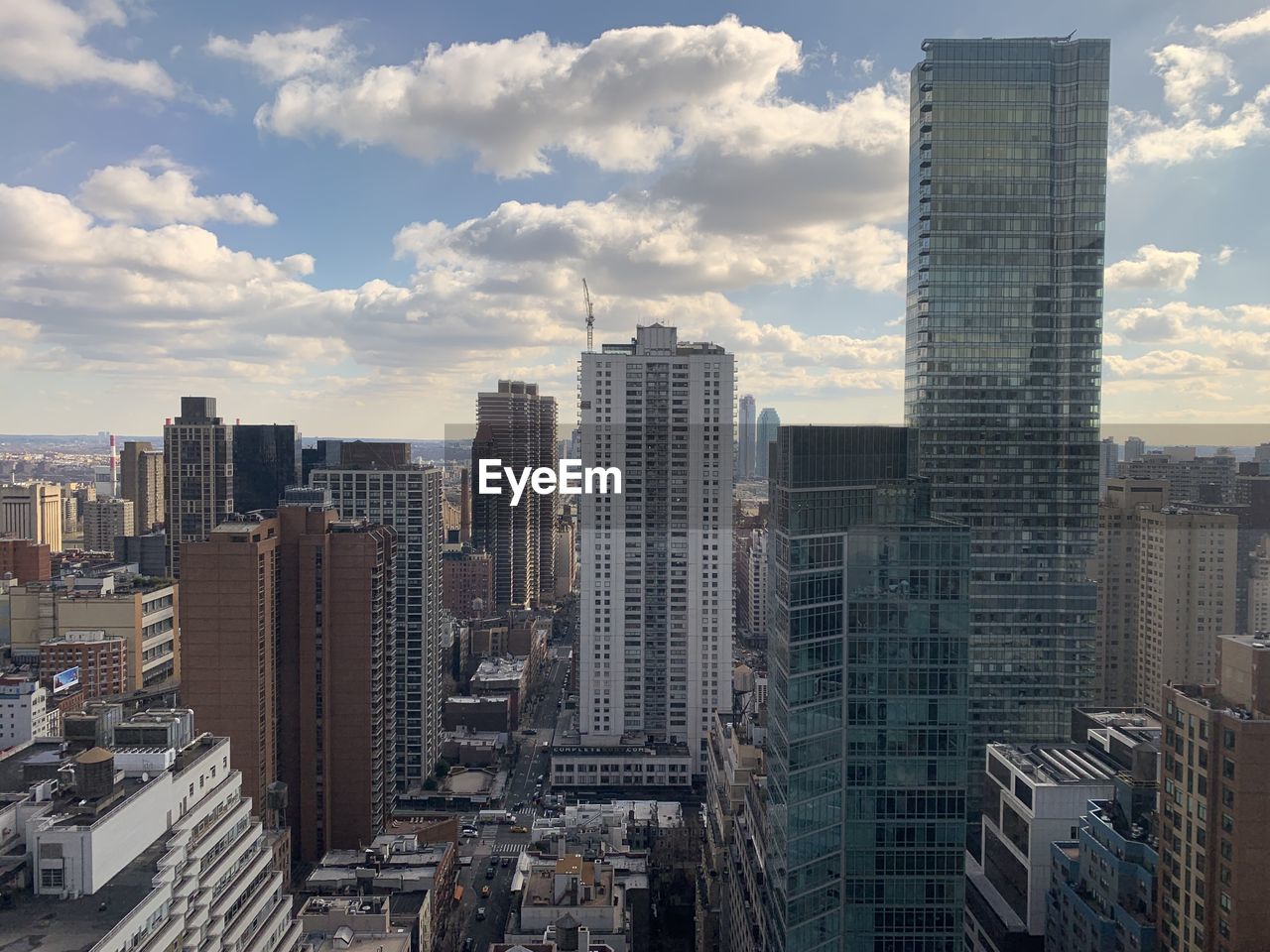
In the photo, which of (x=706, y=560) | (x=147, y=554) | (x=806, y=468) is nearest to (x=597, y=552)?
(x=706, y=560)

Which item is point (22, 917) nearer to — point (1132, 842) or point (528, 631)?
point (1132, 842)

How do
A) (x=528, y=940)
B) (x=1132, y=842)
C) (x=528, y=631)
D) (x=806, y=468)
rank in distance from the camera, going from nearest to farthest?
1. (x=806, y=468)
2. (x=1132, y=842)
3. (x=528, y=940)
4. (x=528, y=631)

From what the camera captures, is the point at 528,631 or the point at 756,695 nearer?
the point at 756,695

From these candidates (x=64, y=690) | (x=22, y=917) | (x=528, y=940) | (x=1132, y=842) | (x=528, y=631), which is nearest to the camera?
(x=22, y=917)

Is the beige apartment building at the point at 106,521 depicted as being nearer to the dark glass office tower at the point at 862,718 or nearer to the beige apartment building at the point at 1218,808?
the dark glass office tower at the point at 862,718

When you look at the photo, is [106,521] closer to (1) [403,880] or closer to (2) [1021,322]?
(1) [403,880]

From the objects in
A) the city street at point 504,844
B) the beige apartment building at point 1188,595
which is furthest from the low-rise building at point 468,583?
the beige apartment building at point 1188,595

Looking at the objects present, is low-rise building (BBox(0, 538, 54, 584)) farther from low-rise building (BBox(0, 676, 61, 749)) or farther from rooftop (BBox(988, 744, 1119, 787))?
Answer: rooftop (BBox(988, 744, 1119, 787))

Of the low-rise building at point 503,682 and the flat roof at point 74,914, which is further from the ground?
the flat roof at point 74,914
